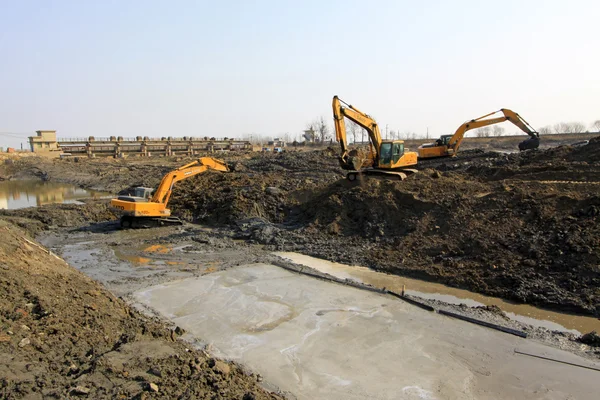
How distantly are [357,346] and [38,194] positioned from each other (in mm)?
32138

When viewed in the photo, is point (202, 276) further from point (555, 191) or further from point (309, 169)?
point (309, 169)

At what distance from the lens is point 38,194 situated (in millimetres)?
31672

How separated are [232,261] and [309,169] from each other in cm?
1860

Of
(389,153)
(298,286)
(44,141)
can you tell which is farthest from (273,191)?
(44,141)

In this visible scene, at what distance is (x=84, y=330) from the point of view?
613 cm

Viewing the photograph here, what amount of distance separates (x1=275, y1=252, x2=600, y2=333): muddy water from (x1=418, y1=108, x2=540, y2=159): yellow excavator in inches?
668

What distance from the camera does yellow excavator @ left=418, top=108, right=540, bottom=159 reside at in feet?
82.2

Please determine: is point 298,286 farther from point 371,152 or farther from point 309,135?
point 309,135

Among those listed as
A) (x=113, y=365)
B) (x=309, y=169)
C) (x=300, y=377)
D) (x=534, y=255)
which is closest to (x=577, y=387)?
(x=300, y=377)

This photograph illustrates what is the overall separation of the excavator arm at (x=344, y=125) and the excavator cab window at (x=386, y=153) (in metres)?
0.25

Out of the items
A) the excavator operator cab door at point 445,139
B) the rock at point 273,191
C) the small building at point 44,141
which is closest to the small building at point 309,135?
the small building at point 44,141

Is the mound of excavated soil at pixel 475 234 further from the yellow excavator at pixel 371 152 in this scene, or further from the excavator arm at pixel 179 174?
the excavator arm at pixel 179 174

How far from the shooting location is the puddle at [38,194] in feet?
89.9

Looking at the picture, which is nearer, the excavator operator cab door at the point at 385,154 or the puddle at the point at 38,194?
the excavator operator cab door at the point at 385,154
